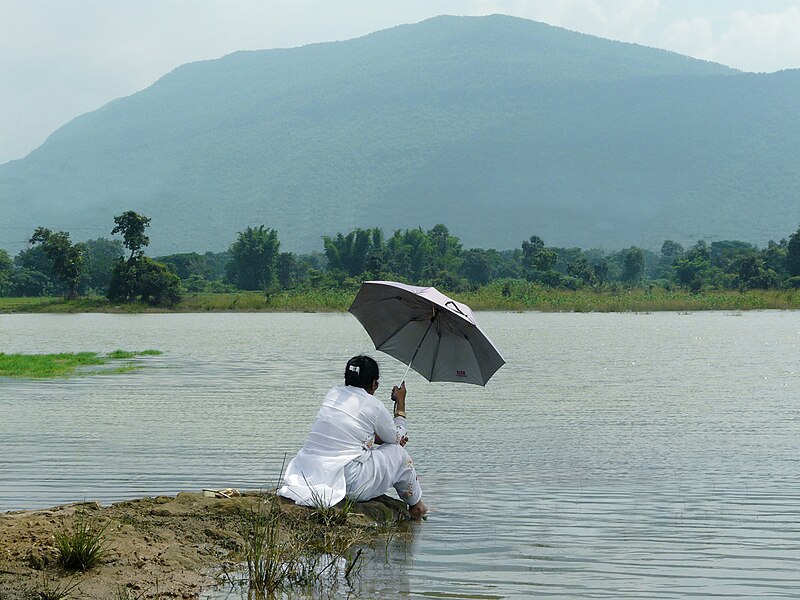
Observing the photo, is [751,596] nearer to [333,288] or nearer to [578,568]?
[578,568]

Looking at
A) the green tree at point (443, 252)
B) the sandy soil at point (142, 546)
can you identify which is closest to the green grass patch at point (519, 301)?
the green tree at point (443, 252)

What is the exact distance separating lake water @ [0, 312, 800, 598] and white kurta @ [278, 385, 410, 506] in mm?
732

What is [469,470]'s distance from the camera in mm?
12906

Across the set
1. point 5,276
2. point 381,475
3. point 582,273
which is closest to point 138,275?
point 5,276

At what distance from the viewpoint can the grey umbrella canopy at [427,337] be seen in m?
10.0

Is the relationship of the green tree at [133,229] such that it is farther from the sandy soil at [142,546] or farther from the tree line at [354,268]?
the sandy soil at [142,546]

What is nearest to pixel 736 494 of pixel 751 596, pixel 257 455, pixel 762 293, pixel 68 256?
pixel 751 596

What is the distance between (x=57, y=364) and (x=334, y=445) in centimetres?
2113

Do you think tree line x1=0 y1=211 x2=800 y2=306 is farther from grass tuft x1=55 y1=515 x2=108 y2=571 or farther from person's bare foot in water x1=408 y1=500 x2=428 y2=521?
grass tuft x1=55 y1=515 x2=108 y2=571

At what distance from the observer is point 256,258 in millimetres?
108938

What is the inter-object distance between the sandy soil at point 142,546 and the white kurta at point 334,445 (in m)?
0.19

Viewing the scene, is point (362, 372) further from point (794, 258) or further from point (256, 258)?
point (256, 258)

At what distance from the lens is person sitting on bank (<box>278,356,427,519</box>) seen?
350 inches

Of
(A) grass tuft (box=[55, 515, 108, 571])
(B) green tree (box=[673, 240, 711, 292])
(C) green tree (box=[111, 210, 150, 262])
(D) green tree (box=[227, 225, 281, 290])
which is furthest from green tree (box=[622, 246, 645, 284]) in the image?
(A) grass tuft (box=[55, 515, 108, 571])
